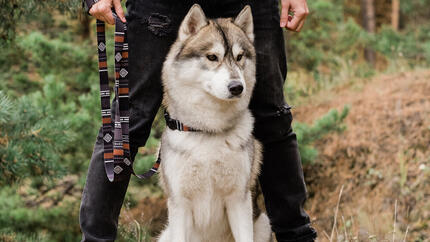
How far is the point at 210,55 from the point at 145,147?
194 cm

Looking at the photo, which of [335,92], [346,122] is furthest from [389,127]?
[335,92]

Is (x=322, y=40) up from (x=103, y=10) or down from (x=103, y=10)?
down

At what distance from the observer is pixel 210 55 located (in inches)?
87.4

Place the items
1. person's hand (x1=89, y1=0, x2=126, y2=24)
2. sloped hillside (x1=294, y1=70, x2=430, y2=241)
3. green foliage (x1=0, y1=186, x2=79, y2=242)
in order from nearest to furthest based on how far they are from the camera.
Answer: person's hand (x1=89, y1=0, x2=126, y2=24), sloped hillside (x1=294, y1=70, x2=430, y2=241), green foliage (x1=0, y1=186, x2=79, y2=242)

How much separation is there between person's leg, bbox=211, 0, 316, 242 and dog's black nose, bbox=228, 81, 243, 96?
8.2 inches

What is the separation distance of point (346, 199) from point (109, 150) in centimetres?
276

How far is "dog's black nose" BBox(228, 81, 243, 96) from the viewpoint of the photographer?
206 cm

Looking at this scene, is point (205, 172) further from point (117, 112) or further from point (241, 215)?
point (117, 112)

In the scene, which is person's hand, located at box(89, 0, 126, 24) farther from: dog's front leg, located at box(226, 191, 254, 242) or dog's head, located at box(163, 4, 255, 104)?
dog's front leg, located at box(226, 191, 254, 242)

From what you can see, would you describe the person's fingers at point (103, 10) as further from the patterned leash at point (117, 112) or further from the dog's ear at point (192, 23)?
the dog's ear at point (192, 23)

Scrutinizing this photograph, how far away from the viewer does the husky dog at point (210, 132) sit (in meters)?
2.09

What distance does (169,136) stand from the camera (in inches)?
86.0

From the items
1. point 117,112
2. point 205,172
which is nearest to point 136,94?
point 117,112

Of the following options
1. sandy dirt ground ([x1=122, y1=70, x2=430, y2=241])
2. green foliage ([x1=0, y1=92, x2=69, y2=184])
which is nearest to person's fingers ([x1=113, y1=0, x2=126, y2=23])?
green foliage ([x1=0, y1=92, x2=69, y2=184])
